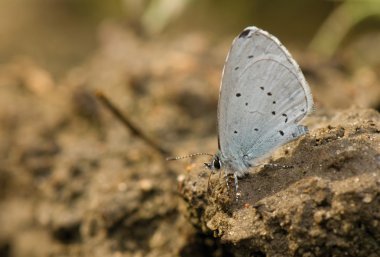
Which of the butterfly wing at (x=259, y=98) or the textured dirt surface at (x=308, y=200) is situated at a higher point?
the butterfly wing at (x=259, y=98)

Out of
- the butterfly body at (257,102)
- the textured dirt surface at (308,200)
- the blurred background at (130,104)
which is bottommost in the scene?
the textured dirt surface at (308,200)

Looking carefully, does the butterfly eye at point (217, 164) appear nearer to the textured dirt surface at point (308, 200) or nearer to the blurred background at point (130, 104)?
the textured dirt surface at point (308, 200)

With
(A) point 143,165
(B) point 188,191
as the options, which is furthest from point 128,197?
(B) point 188,191

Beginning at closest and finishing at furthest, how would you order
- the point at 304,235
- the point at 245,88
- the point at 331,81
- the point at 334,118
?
the point at 304,235 → the point at 245,88 → the point at 334,118 → the point at 331,81

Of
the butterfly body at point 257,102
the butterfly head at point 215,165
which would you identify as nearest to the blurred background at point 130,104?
the butterfly head at point 215,165

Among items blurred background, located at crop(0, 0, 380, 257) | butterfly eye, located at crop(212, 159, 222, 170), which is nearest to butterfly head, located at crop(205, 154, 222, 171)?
butterfly eye, located at crop(212, 159, 222, 170)

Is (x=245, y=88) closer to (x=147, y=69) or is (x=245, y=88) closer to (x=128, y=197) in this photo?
(x=128, y=197)

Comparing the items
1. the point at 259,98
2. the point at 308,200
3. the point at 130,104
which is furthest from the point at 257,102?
the point at 130,104
